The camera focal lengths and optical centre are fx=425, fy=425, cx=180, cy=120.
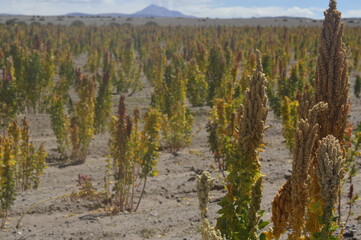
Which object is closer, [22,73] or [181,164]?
[181,164]

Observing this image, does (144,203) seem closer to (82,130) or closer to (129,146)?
(129,146)

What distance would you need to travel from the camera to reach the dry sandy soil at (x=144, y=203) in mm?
5965

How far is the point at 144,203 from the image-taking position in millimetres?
7469

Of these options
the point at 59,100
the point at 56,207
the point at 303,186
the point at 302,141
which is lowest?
the point at 56,207

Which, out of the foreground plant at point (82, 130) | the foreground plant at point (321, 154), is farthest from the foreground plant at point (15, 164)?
the foreground plant at point (321, 154)

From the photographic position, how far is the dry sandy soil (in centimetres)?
596

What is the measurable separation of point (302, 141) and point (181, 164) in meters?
6.97

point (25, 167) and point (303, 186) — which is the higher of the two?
point (303, 186)

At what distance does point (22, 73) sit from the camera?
12.8 meters

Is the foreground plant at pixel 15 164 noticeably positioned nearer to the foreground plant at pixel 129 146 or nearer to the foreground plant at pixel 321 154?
the foreground plant at pixel 129 146

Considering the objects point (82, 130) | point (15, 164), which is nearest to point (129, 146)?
point (15, 164)

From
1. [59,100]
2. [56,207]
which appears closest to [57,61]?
[59,100]

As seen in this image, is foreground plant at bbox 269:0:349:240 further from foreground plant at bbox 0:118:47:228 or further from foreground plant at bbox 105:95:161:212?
foreground plant at bbox 0:118:47:228

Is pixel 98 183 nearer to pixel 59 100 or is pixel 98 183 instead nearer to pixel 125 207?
pixel 125 207
